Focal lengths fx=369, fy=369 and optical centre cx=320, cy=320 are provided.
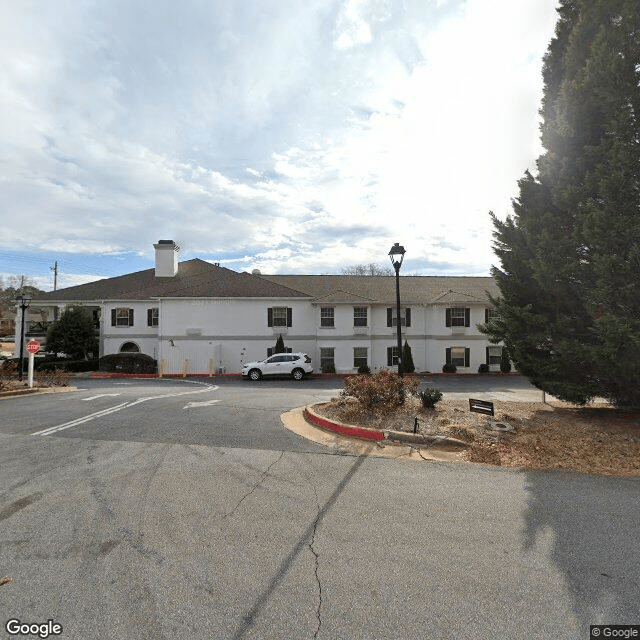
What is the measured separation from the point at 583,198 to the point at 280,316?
21065mm

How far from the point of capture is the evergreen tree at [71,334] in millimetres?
27641

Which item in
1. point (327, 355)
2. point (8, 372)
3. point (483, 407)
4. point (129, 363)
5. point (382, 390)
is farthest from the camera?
point (327, 355)

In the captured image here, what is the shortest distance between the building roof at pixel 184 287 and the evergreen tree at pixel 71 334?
273 centimetres

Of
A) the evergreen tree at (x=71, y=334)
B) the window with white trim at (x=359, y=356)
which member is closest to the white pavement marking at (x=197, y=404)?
the window with white trim at (x=359, y=356)

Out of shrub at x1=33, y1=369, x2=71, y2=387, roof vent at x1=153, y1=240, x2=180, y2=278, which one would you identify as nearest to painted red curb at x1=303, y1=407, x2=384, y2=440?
shrub at x1=33, y1=369, x2=71, y2=387

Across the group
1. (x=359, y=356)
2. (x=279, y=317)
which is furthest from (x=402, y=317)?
(x=279, y=317)

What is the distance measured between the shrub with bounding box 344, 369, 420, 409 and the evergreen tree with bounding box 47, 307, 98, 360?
26.7 meters

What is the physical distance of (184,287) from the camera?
2873 cm

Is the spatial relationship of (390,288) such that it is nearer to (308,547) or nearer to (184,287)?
(184,287)

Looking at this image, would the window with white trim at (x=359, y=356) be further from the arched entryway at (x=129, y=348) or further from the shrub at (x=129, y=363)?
the arched entryway at (x=129, y=348)

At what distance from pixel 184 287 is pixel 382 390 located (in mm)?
23601

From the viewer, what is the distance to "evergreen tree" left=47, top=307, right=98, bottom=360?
1088 inches

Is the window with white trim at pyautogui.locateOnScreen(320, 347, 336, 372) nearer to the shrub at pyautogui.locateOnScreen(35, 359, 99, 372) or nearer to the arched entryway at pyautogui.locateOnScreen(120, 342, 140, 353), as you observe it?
the arched entryway at pyautogui.locateOnScreen(120, 342, 140, 353)

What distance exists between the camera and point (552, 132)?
32.0 ft
